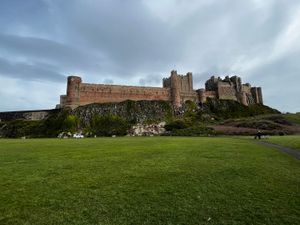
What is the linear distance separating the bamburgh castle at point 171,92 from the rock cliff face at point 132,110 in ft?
9.54

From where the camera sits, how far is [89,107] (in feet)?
244

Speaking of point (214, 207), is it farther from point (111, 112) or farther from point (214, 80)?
point (214, 80)

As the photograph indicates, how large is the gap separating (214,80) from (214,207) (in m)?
97.0

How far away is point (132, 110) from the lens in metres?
78.9

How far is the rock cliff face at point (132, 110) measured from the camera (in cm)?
7289

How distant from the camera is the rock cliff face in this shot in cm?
7289

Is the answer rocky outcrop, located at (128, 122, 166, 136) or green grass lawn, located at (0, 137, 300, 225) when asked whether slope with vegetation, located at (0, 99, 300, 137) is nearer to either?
rocky outcrop, located at (128, 122, 166, 136)

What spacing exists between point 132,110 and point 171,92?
18.0 metres

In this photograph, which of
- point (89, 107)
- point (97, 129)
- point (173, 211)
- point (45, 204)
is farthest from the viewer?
point (89, 107)

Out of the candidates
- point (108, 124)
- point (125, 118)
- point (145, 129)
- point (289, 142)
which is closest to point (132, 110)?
point (125, 118)

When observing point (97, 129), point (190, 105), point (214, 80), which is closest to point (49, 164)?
point (97, 129)

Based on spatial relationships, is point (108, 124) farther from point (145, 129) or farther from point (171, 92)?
point (171, 92)

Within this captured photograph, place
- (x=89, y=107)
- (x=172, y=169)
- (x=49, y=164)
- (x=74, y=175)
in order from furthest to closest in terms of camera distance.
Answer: (x=89, y=107), (x=49, y=164), (x=172, y=169), (x=74, y=175)

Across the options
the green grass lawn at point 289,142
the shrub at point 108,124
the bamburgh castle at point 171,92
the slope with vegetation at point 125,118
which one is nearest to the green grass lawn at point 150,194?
the green grass lawn at point 289,142
